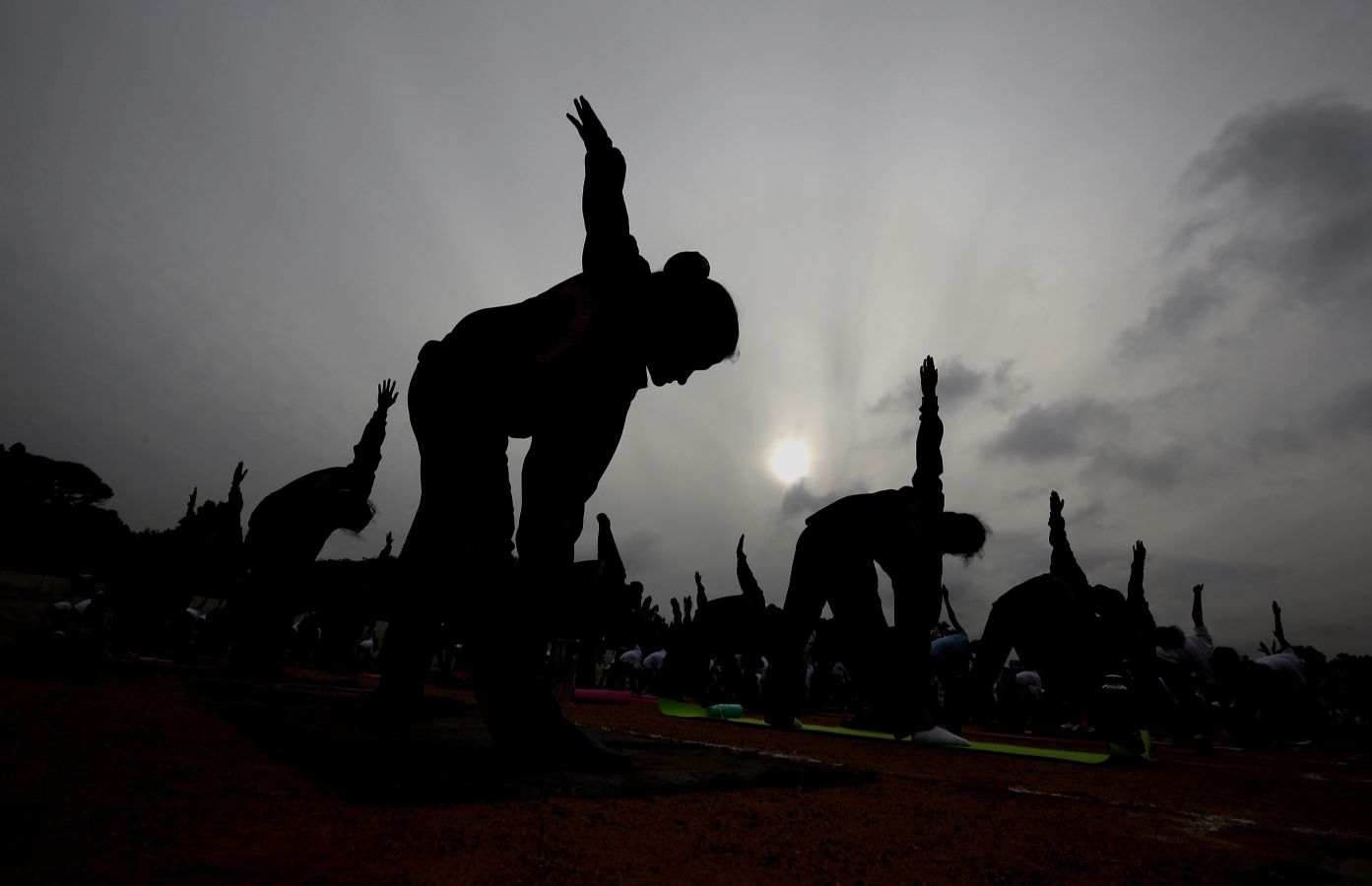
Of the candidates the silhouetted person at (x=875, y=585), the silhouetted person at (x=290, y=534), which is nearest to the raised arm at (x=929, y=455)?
the silhouetted person at (x=875, y=585)

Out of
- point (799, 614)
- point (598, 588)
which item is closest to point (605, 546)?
point (598, 588)

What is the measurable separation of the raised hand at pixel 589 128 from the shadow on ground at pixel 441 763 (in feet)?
7.95

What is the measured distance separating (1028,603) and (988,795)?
668cm

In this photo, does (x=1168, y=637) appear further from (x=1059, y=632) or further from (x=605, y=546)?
(x=605, y=546)

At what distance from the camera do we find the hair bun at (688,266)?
2848 mm

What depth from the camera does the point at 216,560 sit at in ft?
35.9

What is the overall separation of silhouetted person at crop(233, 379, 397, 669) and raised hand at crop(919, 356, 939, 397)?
6.35m

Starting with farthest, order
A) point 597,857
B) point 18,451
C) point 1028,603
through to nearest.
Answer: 1. point 18,451
2. point 1028,603
3. point 597,857

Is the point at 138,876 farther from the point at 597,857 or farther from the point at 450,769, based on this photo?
the point at 450,769

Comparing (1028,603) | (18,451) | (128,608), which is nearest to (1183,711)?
(1028,603)

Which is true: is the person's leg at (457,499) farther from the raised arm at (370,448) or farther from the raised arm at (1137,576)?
the raised arm at (1137,576)

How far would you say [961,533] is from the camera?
791 cm

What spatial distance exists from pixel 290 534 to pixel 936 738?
21.6 feet

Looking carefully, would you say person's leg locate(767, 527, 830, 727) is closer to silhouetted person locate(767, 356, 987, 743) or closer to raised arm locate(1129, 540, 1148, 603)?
silhouetted person locate(767, 356, 987, 743)
